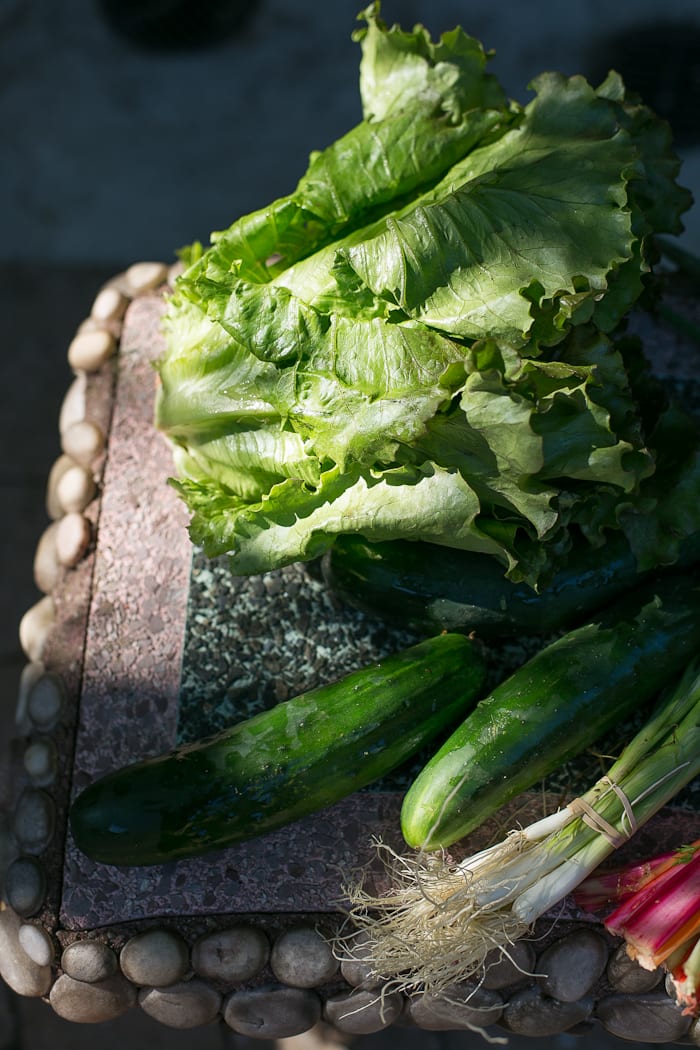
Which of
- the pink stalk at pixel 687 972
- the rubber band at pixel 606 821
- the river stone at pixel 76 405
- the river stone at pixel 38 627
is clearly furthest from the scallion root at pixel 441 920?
the river stone at pixel 76 405

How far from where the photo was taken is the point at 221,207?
412 cm

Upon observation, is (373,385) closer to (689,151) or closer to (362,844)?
(362,844)

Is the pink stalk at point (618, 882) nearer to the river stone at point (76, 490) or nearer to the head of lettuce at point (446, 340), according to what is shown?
the head of lettuce at point (446, 340)

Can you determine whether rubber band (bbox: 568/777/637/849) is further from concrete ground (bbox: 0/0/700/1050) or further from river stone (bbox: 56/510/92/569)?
concrete ground (bbox: 0/0/700/1050)

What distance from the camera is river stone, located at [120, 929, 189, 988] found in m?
1.98

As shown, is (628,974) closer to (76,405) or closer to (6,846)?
(6,846)

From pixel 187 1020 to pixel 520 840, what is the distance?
71cm

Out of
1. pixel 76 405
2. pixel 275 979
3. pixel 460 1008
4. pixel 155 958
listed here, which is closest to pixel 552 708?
pixel 460 1008

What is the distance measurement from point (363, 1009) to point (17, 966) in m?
0.64

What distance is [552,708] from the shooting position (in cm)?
194

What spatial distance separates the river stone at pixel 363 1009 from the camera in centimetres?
200

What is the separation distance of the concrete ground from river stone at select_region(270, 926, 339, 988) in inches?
78.6

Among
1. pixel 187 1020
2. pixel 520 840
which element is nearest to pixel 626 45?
pixel 520 840

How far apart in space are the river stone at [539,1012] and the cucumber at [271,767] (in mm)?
476
